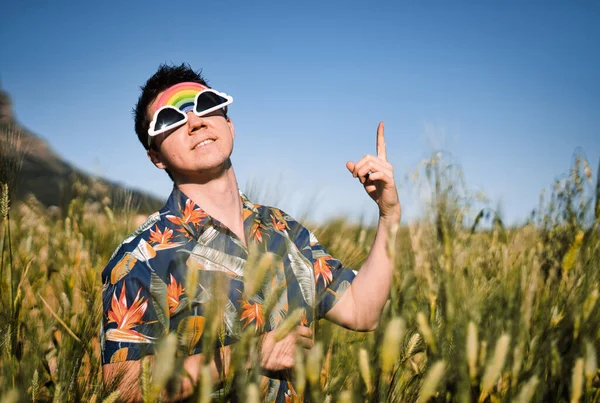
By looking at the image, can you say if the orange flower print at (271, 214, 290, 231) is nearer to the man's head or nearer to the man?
the man

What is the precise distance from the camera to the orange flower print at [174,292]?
128 cm

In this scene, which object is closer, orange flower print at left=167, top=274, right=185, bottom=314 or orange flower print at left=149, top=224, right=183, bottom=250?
orange flower print at left=167, top=274, right=185, bottom=314

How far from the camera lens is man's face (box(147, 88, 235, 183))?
5.30ft

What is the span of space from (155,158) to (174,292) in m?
0.86

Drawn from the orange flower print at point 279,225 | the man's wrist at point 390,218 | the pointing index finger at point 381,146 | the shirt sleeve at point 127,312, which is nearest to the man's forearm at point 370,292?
the man's wrist at point 390,218

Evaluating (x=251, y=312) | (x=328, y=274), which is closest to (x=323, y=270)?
(x=328, y=274)

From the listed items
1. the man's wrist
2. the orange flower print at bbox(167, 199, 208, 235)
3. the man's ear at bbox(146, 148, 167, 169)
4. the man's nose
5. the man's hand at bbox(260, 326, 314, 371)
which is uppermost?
the man's nose

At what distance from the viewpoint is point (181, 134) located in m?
1.68

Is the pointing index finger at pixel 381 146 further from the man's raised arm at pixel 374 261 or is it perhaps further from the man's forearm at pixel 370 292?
the man's forearm at pixel 370 292

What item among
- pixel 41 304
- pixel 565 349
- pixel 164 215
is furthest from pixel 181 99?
pixel 565 349

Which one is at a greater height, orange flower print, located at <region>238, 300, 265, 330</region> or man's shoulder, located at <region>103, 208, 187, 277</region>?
man's shoulder, located at <region>103, 208, 187, 277</region>

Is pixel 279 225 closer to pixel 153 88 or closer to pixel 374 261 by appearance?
pixel 374 261

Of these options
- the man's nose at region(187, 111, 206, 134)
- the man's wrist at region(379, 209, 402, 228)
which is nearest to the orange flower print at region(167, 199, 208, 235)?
the man's nose at region(187, 111, 206, 134)

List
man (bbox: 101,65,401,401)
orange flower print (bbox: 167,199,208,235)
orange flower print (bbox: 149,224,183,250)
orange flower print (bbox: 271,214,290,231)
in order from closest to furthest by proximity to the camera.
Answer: man (bbox: 101,65,401,401) → orange flower print (bbox: 149,224,183,250) → orange flower print (bbox: 167,199,208,235) → orange flower print (bbox: 271,214,290,231)
